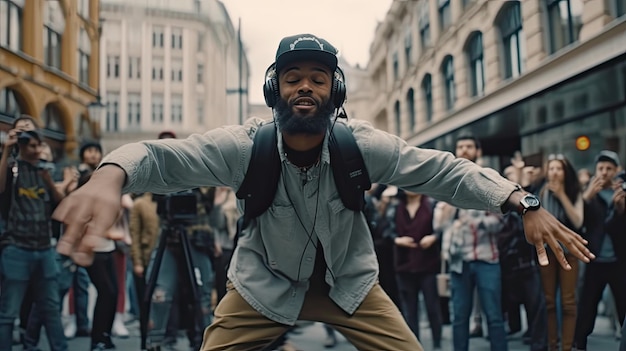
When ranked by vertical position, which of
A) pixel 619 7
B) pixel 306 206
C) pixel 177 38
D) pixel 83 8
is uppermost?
pixel 83 8

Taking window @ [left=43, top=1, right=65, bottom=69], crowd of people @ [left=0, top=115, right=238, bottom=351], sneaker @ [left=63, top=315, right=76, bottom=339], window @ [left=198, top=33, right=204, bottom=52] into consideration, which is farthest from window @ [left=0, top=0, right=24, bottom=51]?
sneaker @ [left=63, top=315, right=76, bottom=339]

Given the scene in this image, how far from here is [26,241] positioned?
364cm

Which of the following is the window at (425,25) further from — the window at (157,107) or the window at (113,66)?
the window at (113,66)

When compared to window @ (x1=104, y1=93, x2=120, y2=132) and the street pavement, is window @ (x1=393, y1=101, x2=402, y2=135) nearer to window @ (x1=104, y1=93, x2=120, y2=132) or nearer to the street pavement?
the street pavement

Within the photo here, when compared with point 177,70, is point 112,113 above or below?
below

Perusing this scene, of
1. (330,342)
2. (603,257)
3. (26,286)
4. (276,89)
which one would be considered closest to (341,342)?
(330,342)

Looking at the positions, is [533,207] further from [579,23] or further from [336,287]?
[579,23]

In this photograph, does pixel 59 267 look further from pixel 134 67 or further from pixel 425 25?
pixel 425 25

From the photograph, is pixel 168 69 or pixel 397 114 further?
pixel 397 114

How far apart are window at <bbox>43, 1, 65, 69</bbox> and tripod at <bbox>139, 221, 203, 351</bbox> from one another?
2159mm

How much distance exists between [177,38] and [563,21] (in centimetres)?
353

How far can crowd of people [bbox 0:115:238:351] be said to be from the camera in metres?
3.63

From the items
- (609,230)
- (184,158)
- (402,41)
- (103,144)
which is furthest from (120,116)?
(609,230)

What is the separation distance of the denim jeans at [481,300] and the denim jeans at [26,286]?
280cm
